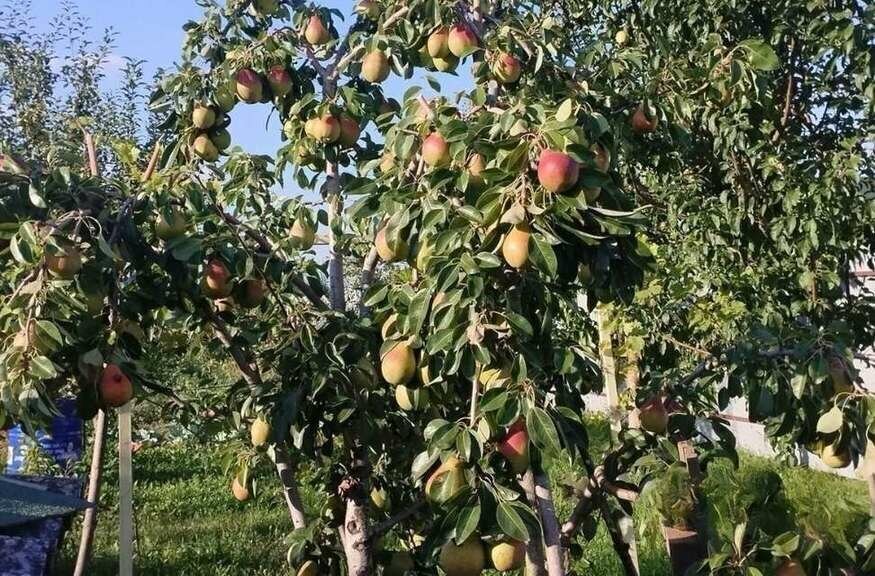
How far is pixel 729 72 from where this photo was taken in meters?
2.44

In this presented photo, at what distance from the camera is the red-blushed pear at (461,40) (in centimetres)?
200

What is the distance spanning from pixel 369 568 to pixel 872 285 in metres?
5.76

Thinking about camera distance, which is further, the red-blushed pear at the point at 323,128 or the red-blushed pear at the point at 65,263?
the red-blushed pear at the point at 323,128

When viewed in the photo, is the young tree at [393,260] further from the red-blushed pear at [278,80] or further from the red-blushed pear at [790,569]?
the red-blushed pear at [790,569]

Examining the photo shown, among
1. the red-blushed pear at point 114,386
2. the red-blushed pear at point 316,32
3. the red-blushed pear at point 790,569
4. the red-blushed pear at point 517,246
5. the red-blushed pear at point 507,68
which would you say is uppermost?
the red-blushed pear at point 316,32

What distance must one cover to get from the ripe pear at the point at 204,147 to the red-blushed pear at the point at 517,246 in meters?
1.30

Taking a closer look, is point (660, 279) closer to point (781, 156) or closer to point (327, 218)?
point (781, 156)

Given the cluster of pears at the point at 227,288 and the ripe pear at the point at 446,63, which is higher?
the ripe pear at the point at 446,63

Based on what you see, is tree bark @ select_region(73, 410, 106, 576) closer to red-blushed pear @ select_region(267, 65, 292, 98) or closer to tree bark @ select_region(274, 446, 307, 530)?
tree bark @ select_region(274, 446, 307, 530)

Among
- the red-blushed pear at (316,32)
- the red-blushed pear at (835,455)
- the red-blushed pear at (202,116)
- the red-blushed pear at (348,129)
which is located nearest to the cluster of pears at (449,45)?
the red-blushed pear at (348,129)

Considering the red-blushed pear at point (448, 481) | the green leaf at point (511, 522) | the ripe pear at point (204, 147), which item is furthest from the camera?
the ripe pear at point (204, 147)

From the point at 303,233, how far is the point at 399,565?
85 centimetres

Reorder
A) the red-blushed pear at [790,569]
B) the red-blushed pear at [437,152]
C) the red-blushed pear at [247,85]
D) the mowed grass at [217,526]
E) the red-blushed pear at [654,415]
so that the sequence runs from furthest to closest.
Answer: the mowed grass at [217,526]
the red-blushed pear at [247,85]
the red-blushed pear at [654,415]
the red-blushed pear at [437,152]
the red-blushed pear at [790,569]

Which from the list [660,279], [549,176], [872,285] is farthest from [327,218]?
[872,285]
